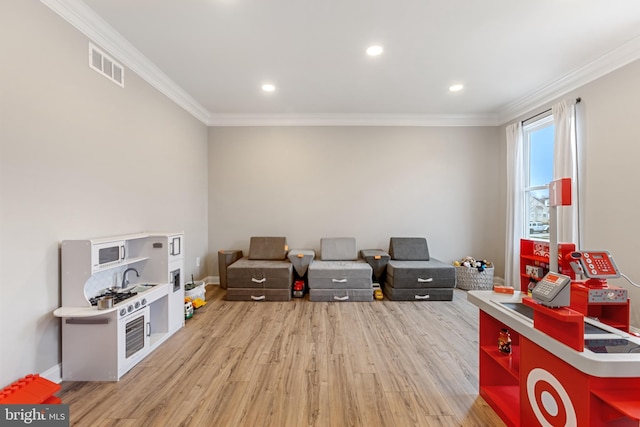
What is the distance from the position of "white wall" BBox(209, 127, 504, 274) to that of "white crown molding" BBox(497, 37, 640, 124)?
2.17 ft

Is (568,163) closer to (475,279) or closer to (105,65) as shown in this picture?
(475,279)

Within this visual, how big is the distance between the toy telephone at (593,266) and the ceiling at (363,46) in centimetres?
198

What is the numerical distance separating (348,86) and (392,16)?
1307 mm

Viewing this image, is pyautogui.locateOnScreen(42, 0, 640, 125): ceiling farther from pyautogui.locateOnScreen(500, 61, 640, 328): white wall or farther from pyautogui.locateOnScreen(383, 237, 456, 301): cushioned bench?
pyautogui.locateOnScreen(383, 237, 456, 301): cushioned bench

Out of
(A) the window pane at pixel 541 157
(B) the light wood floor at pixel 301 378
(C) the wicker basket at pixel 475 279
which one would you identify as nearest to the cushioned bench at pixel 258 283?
(B) the light wood floor at pixel 301 378

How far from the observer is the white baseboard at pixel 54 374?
6.47 feet

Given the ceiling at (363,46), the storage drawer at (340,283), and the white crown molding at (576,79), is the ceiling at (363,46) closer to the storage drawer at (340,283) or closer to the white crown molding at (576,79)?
the white crown molding at (576,79)

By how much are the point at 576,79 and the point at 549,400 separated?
3664 millimetres

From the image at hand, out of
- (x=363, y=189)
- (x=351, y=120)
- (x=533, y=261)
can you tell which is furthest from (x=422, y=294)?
(x=351, y=120)

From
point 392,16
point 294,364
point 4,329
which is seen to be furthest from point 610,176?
point 4,329

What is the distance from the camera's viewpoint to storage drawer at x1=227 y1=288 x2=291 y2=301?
3.89 m

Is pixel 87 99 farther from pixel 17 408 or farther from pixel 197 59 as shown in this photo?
pixel 17 408

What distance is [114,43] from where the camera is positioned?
254 centimetres

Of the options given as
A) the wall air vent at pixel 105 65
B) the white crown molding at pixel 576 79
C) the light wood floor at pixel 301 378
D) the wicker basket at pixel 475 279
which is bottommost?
the light wood floor at pixel 301 378
